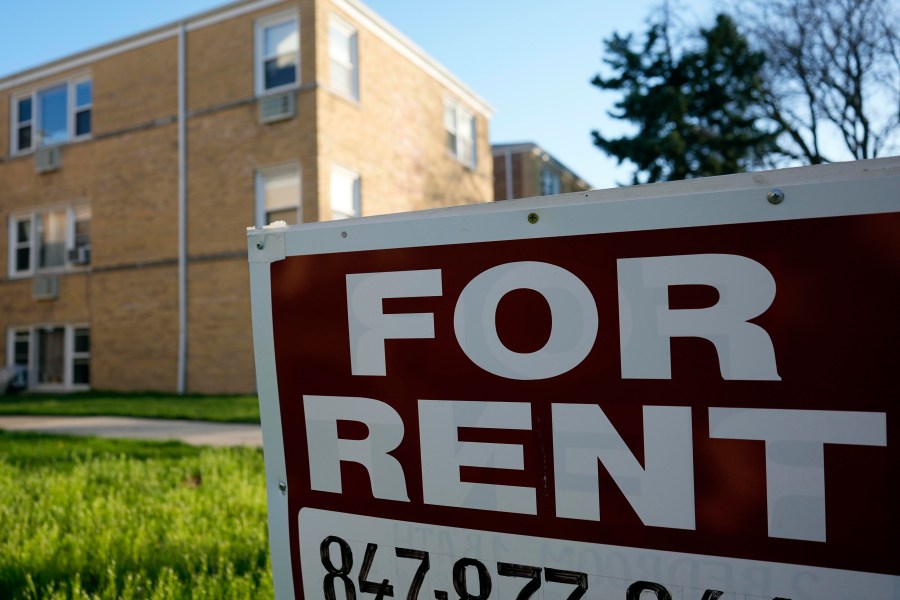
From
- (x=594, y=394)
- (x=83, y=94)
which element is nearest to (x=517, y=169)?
(x=83, y=94)

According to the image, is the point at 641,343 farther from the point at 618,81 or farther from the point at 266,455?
the point at 618,81

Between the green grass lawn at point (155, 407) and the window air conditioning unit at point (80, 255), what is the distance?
3.99 m

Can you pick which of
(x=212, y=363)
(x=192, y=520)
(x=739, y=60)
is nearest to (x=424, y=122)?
(x=212, y=363)

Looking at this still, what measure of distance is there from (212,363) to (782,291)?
14.3m

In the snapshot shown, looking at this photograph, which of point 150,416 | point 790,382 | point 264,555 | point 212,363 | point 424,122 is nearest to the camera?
point 790,382

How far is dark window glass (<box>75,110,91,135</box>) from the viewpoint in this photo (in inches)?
670

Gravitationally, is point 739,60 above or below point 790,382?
above

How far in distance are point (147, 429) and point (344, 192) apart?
285 inches

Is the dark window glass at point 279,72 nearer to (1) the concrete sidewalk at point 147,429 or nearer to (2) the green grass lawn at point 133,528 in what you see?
(1) the concrete sidewalk at point 147,429

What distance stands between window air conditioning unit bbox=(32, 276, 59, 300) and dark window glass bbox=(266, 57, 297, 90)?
24.7 ft

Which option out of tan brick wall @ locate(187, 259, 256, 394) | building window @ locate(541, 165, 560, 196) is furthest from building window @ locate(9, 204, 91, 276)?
building window @ locate(541, 165, 560, 196)

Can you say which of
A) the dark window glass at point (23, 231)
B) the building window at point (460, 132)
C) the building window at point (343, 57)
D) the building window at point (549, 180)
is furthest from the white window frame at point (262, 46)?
the building window at point (549, 180)

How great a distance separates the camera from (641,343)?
1.24 meters

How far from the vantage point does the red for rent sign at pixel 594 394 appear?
1.11m
